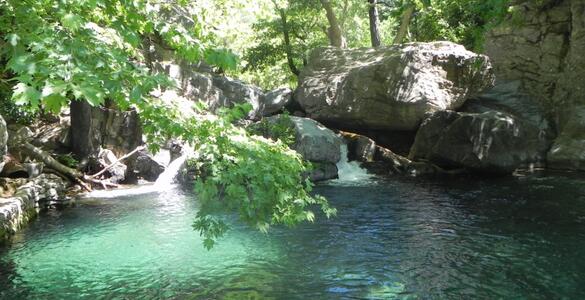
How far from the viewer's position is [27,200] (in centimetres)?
1218

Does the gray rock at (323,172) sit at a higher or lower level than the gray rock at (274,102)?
lower

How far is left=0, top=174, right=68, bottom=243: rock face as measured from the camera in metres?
10.5

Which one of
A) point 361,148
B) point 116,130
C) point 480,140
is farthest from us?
point 361,148

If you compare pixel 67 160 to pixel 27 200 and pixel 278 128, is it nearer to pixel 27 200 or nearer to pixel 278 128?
pixel 27 200

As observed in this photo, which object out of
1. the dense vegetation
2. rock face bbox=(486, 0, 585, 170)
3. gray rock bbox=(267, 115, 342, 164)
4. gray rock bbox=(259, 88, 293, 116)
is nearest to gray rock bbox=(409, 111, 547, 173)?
rock face bbox=(486, 0, 585, 170)

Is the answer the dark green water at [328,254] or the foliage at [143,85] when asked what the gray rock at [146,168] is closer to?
the dark green water at [328,254]

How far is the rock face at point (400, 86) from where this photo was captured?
1900 cm

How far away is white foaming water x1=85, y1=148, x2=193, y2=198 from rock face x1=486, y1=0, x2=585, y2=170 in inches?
533

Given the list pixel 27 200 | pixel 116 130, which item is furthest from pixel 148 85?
pixel 116 130

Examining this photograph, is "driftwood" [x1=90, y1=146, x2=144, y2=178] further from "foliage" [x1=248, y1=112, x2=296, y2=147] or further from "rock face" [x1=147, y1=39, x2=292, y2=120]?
"rock face" [x1=147, y1=39, x2=292, y2=120]

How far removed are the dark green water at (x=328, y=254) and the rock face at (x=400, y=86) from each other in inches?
244

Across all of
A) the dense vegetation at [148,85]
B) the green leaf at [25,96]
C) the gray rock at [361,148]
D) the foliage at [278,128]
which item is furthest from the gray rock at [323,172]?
the green leaf at [25,96]

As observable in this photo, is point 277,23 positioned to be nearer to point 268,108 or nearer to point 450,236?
point 268,108

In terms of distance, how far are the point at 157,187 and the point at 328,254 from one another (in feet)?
30.3
